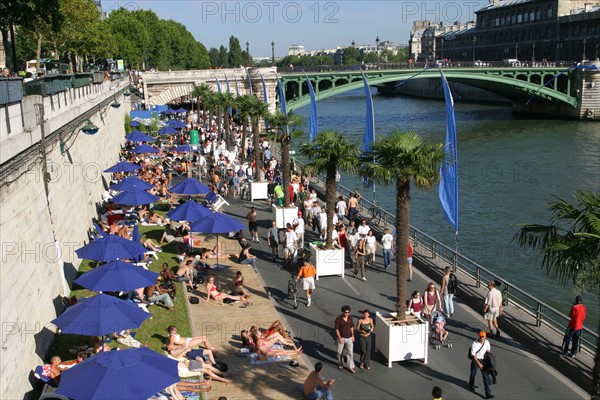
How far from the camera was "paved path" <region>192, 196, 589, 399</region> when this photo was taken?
11.6m

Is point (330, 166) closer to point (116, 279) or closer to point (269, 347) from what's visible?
point (269, 347)

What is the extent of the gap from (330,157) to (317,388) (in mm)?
9143

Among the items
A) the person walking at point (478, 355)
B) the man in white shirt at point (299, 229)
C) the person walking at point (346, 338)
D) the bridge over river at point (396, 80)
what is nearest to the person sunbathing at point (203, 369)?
the person walking at point (346, 338)

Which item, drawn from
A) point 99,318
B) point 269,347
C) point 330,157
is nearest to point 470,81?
point 330,157

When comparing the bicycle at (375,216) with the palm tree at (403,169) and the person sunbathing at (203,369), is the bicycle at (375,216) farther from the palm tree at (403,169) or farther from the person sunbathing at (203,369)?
the person sunbathing at (203,369)

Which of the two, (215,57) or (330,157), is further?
(215,57)

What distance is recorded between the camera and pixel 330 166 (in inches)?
754

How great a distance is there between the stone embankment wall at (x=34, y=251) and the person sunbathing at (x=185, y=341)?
234cm

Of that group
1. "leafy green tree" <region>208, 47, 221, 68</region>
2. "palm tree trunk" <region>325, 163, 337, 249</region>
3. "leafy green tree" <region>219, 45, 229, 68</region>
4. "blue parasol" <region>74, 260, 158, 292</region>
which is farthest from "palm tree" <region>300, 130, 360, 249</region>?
"leafy green tree" <region>208, 47, 221, 68</region>

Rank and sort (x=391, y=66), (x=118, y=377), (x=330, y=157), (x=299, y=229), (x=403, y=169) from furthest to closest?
(x=391, y=66) → (x=299, y=229) → (x=330, y=157) → (x=403, y=169) → (x=118, y=377)

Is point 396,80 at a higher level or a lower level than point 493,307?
higher

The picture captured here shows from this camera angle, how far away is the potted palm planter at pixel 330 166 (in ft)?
59.0

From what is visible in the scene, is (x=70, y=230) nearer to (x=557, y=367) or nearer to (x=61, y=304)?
(x=61, y=304)

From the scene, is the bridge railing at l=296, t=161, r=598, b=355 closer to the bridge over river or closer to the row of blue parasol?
the row of blue parasol
